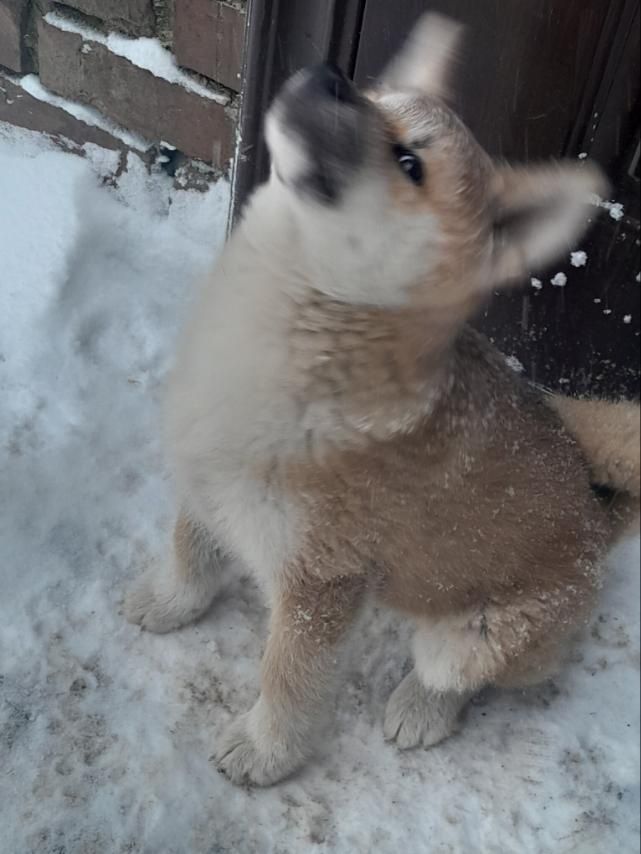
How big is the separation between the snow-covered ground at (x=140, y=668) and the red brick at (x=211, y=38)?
0.27 metres

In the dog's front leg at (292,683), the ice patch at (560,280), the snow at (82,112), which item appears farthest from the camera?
the ice patch at (560,280)

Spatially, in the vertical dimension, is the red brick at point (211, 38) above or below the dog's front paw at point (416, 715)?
above

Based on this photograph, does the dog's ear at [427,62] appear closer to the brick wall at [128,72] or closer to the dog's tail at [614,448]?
the brick wall at [128,72]

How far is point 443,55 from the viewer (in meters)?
1.37

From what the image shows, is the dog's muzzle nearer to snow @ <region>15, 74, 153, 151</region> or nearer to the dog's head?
the dog's head

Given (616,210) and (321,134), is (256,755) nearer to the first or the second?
(321,134)

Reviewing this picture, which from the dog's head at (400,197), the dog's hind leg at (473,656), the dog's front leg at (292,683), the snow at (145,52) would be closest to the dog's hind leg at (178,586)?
the dog's front leg at (292,683)

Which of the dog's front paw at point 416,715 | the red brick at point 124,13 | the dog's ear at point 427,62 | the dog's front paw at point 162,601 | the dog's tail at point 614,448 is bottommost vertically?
the dog's front paw at point 416,715

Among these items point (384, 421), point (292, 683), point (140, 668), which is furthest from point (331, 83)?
point (140, 668)

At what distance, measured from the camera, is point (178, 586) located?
161 centimetres

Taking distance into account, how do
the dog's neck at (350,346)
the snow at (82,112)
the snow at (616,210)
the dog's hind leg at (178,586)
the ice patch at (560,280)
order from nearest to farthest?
the dog's neck at (350,346)
the snow at (82,112)
the dog's hind leg at (178,586)
the snow at (616,210)
the ice patch at (560,280)

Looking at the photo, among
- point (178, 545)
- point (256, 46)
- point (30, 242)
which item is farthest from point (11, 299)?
point (256, 46)

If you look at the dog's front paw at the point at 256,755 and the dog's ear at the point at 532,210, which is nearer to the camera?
the dog's ear at the point at 532,210

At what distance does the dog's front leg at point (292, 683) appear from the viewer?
51.8 inches
